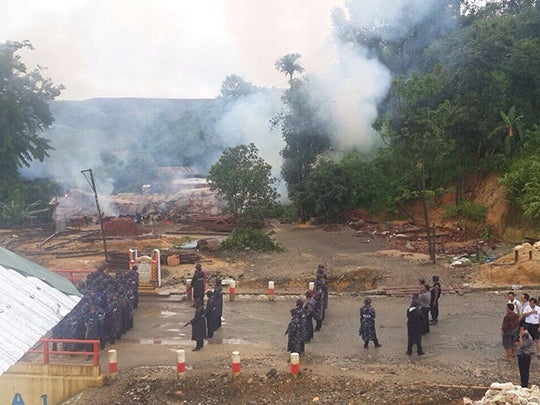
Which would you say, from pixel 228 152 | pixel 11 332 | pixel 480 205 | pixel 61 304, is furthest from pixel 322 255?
pixel 11 332

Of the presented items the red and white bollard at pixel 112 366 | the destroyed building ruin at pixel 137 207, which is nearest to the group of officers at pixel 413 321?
the red and white bollard at pixel 112 366

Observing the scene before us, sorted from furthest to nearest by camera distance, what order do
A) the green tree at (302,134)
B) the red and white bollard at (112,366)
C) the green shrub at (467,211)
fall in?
the green tree at (302,134) < the green shrub at (467,211) < the red and white bollard at (112,366)

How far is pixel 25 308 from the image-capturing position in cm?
980

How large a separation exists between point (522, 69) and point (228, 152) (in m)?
15.9

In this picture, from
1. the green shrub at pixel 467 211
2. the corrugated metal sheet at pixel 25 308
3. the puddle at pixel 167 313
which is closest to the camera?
the corrugated metal sheet at pixel 25 308

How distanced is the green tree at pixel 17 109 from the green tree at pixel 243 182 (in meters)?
17.6

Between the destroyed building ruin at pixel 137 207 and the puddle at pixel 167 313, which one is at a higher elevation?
the destroyed building ruin at pixel 137 207

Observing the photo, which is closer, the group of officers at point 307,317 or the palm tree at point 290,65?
the group of officers at point 307,317

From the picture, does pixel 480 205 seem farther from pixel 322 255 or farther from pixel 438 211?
pixel 322 255

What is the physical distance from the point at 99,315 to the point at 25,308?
368 cm

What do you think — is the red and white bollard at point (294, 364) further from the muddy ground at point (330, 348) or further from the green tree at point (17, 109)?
the green tree at point (17, 109)

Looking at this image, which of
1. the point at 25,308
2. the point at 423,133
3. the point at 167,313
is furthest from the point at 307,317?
the point at 423,133

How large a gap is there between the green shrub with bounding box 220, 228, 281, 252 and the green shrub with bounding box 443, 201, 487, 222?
9.66 m

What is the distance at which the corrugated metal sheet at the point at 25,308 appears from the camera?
8.39m
